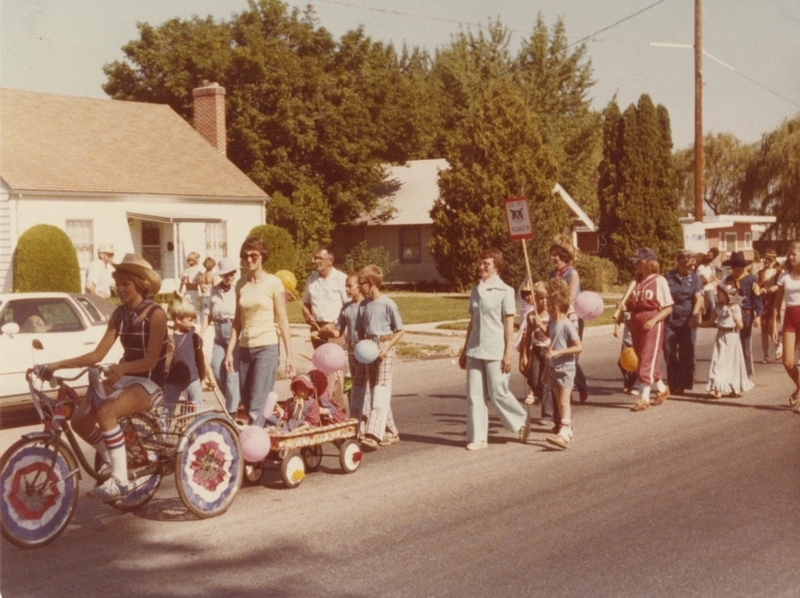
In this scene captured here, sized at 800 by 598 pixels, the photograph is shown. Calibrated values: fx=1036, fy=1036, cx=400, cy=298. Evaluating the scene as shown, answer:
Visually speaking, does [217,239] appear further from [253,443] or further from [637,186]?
[253,443]

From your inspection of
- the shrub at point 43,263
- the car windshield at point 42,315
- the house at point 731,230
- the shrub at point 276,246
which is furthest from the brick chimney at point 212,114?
the car windshield at point 42,315

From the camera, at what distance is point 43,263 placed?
27734 millimetres

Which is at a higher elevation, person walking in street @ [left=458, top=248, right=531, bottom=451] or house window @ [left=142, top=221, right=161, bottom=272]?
house window @ [left=142, top=221, right=161, bottom=272]

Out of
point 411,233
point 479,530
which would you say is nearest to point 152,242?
point 411,233

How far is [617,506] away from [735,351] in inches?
250

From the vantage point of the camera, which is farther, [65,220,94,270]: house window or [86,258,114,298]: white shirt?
[65,220,94,270]: house window

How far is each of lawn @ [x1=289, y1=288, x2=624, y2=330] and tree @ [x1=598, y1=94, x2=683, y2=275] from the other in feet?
17.6

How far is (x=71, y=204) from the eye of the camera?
3077cm

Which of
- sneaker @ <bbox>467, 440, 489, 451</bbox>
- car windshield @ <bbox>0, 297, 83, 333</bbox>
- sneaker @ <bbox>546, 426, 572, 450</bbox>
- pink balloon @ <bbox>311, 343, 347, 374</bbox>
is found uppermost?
car windshield @ <bbox>0, 297, 83, 333</bbox>

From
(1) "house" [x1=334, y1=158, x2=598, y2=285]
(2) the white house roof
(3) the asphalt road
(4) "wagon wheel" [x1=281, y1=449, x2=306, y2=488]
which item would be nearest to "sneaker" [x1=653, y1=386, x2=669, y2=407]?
(3) the asphalt road

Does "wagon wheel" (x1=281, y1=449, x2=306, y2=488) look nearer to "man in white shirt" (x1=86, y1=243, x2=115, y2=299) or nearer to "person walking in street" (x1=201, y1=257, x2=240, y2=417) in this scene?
"person walking in street" (x1=201, y1=257, x2=240, y2=417)

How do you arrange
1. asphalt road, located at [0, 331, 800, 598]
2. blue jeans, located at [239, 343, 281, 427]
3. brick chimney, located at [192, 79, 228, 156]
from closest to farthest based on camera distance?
asphalt road, located at [0, 331, 800, 598], blue jeans, located at [239, 343, 281, 427], brick chimney, located at [192, 79, 228, 156]

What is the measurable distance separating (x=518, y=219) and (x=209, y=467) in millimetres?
6828

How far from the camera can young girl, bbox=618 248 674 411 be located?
12.1m
